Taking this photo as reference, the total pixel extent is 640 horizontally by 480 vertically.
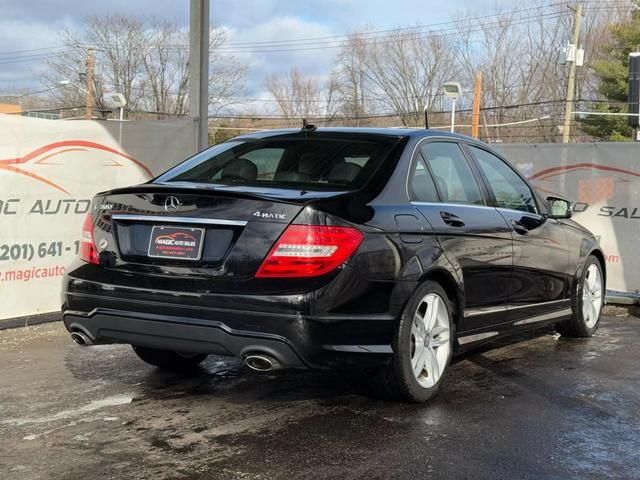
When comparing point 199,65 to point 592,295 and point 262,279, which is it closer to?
point 592,295

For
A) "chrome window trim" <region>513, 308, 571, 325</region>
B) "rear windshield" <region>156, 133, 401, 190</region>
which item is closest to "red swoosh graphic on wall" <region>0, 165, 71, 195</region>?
"rear windshield" <region>156, 133, 401, 190</region>

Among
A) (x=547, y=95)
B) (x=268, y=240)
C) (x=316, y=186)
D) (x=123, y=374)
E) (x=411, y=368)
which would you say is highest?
(x=547, y=95)

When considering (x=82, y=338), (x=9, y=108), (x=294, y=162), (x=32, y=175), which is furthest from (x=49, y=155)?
(x=9, y=108)

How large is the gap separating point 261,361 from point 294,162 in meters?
1.41

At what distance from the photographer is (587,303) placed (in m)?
6.79

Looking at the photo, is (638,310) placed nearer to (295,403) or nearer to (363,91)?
(295,403)

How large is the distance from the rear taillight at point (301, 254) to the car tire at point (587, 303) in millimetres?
3402

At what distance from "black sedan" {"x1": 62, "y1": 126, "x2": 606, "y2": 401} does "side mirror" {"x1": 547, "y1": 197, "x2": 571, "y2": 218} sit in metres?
1.01

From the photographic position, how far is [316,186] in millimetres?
4348

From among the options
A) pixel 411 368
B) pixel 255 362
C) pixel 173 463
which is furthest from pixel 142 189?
pixel 411 368

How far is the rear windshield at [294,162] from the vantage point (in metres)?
4.45

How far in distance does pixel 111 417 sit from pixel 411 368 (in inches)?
68.9

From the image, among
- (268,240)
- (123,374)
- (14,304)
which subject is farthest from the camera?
(14,304)

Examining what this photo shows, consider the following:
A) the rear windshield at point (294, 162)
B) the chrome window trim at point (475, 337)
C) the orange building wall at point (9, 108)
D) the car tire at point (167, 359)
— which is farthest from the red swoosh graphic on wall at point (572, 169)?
the orange building wall at point (9, 108)
